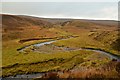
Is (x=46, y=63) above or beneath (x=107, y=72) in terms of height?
beneath

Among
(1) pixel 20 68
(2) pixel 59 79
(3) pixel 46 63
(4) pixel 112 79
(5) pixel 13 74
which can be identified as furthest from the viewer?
(3) pixel 46 63

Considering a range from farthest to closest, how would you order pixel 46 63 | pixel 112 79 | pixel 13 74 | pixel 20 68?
1. pixel 46 63
2. pixel 20 68
3. pixel 13 74
4. pixel 112 79

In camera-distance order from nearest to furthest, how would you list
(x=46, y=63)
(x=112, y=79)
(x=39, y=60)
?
(x=112, y=79) < (x=46, y=63) < (x=39, y=60)

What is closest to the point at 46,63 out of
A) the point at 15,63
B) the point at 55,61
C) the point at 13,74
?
the point at 55,61

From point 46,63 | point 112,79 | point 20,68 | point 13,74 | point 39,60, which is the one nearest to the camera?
point 112,79

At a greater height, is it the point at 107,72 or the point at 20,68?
the point at 107,72

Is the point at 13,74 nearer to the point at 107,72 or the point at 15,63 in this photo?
the point at 15,63

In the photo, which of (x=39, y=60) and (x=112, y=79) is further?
(x=39, y=60)

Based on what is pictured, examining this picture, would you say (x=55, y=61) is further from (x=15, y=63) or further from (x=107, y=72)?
(x=107, y=72)

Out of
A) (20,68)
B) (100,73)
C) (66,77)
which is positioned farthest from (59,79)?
(20,68)
